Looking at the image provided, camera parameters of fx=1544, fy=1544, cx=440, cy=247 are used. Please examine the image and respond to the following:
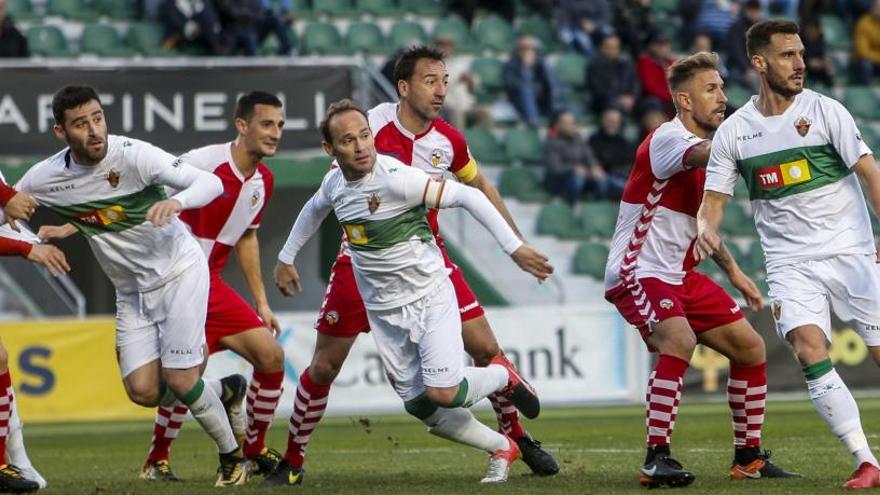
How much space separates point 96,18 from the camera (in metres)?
21.0

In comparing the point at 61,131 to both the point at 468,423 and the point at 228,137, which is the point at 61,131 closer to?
the point at 468,423

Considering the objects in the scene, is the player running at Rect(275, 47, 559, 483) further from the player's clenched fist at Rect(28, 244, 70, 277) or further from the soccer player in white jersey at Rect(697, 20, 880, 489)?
the soccer player in white jersey at Rect(697, 20, 880, 489)

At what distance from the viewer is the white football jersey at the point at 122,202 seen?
8.82 m

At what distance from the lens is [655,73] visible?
21672mm

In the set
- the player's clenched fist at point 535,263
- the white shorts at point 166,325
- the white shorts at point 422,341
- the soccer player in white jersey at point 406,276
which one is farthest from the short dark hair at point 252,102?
the player's clenched fist at point 535,263

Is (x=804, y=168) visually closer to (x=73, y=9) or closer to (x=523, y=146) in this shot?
(x=523, y=146)

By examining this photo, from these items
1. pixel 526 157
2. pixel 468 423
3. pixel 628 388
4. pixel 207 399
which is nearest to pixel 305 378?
pixel 207 399

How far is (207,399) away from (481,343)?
5.37 ft

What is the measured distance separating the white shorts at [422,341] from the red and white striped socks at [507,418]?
103 centimetres

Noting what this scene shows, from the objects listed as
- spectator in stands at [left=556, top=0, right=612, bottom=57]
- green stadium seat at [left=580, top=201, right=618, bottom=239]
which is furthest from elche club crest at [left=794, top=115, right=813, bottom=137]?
spectator in stands at [left=556, top=0, right=612, bottom=57]

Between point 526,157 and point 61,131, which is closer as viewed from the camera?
point 61,131

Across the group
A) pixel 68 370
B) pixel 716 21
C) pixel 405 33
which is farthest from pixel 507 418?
pixel 716 21

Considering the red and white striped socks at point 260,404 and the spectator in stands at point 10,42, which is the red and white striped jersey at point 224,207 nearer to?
the red and white striped socks at point 260,404

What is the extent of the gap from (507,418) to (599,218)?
37.8 feet
